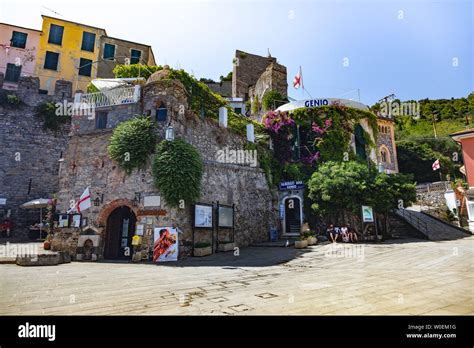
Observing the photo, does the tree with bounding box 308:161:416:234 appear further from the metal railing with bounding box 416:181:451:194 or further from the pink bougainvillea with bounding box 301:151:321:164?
the metal railing with bounding box 416:181:451:194

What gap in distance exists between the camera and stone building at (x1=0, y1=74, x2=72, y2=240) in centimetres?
1984

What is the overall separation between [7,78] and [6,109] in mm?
7221

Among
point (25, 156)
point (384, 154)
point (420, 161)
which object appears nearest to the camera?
point (25, 156)

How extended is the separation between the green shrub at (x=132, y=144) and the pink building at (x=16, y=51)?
20656 millimetres

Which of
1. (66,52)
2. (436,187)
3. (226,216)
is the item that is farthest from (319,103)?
(66,52)

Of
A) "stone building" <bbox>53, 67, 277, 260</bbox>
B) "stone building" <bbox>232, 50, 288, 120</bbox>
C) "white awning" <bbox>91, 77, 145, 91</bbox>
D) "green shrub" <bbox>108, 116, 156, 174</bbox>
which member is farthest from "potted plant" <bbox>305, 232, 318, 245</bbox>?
"stone building" <bbox>232, 50, 288, 120</bbox>

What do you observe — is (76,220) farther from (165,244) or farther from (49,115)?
(49,115)

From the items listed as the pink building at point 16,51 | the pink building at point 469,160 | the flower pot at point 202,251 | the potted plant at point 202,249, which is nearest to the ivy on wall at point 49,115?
the pink building at point 16,51

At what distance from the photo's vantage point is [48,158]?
21844 mm

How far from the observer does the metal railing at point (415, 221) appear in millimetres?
18922

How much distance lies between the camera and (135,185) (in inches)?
522

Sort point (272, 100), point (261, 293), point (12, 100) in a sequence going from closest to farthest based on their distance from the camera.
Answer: point (261, 293) < point (12, 100) < point (272, 100)

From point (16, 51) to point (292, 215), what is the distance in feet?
99.4

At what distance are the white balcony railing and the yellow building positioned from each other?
14.3m
